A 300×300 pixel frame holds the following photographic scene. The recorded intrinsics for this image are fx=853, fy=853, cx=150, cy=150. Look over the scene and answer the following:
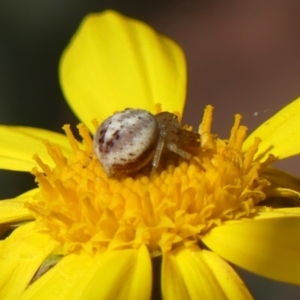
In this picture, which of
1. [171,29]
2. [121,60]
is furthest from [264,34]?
[121,60]

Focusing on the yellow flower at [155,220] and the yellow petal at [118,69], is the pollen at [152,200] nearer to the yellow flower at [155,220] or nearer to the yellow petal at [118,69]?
the yellow flower at [155,220]

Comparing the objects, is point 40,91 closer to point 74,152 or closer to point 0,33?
point 0,33

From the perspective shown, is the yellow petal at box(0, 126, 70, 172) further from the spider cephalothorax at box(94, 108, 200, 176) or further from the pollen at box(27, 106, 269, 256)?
the spider cephalothorax at box(94, 108, 200, 176)

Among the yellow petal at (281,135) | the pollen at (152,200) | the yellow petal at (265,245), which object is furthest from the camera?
the yellow petal at (281,135)

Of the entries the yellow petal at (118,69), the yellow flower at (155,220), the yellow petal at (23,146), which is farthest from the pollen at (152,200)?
the yellow petal at (118,69)

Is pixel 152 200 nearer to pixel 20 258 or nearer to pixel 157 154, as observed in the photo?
pixel 157 154

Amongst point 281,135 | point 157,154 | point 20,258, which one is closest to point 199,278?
point 157,154
